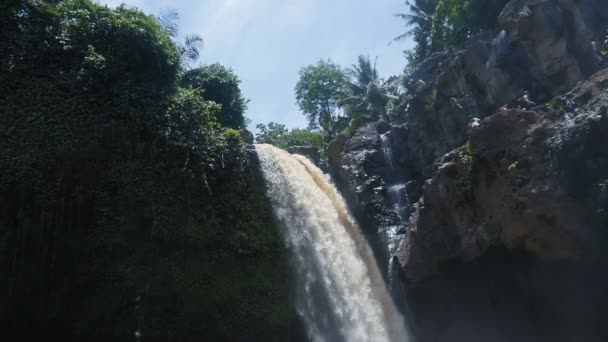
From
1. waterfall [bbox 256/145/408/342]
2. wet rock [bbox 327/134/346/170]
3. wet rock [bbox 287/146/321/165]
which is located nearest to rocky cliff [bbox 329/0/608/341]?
waterfall [bbox 256/145/408/342]

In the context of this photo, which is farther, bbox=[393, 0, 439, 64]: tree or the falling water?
bbox=[393, 0, 439, 64]: tree

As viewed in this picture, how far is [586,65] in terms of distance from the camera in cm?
1309

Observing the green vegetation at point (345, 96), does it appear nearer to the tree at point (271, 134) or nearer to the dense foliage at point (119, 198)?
the tree at point (271, 134)

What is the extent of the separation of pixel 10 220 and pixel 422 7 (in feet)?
102

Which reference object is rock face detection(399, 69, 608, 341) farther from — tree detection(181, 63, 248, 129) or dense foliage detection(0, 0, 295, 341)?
tree detection(181, 63, 248, 129)

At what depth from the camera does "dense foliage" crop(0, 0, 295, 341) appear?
955 centimetres

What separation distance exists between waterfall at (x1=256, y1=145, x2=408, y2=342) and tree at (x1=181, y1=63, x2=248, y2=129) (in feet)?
17.3

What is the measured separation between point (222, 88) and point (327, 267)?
10.8 metres

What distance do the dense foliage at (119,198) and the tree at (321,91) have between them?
24.1 metres

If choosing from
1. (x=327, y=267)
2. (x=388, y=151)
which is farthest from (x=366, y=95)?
(x=327, y=267)

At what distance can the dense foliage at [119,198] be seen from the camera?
955 cm

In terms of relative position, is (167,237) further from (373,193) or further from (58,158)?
(373,193)

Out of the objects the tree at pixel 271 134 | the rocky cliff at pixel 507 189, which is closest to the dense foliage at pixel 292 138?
the tree at pixel 271 134

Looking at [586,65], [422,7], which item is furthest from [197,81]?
[422,7]
